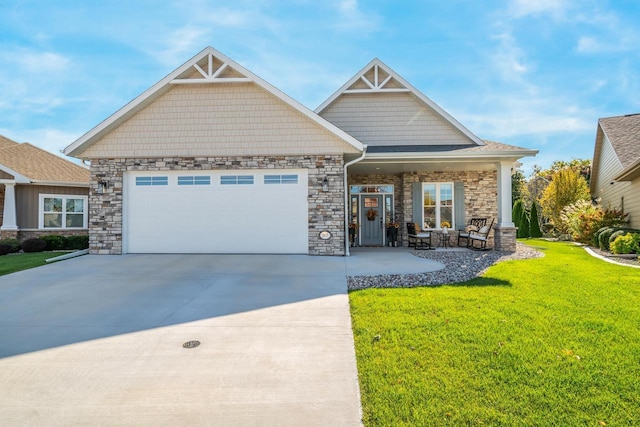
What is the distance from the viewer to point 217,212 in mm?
10422

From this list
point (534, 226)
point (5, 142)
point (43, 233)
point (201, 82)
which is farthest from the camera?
point (534, 226)

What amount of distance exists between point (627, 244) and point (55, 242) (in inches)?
764

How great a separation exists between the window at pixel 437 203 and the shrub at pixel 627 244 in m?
4.80

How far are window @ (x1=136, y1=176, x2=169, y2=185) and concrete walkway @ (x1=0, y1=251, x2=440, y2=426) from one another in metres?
4.43

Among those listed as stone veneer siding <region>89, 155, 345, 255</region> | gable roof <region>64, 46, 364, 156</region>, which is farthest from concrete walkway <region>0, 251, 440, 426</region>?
gable roof <region>64, 46, 364, 156</region>

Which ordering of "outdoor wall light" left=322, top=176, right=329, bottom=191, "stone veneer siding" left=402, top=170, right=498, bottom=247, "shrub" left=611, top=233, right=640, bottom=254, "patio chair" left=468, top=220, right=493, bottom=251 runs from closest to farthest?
"shrub" left=611, top=233, right=640, bottom=254 → "outdoor wall light" left=322, top=176, right=329, bottom=191 → "patio chair" left=468, top=220, right=493, bottom=251 → "stone veneer siding" left=402, top=170, right=498, bottom=247

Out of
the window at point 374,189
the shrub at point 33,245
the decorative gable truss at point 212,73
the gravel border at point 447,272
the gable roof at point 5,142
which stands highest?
the decorative gable truss at point 212,73

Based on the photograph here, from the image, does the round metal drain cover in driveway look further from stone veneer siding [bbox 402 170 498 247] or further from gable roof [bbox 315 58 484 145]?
stone veneer siding [bbox 402 170 498 247]

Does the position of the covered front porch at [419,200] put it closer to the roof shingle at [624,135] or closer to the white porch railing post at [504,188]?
the white porch railing post at [504,188]

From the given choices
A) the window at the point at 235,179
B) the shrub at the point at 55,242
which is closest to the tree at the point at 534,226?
the window at the point at 235,179

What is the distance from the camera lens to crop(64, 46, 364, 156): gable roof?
1002cm

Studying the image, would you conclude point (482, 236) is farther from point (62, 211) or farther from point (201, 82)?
point (62, 211)

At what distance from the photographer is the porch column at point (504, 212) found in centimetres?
1064

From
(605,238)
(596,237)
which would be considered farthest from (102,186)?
(596,237)
